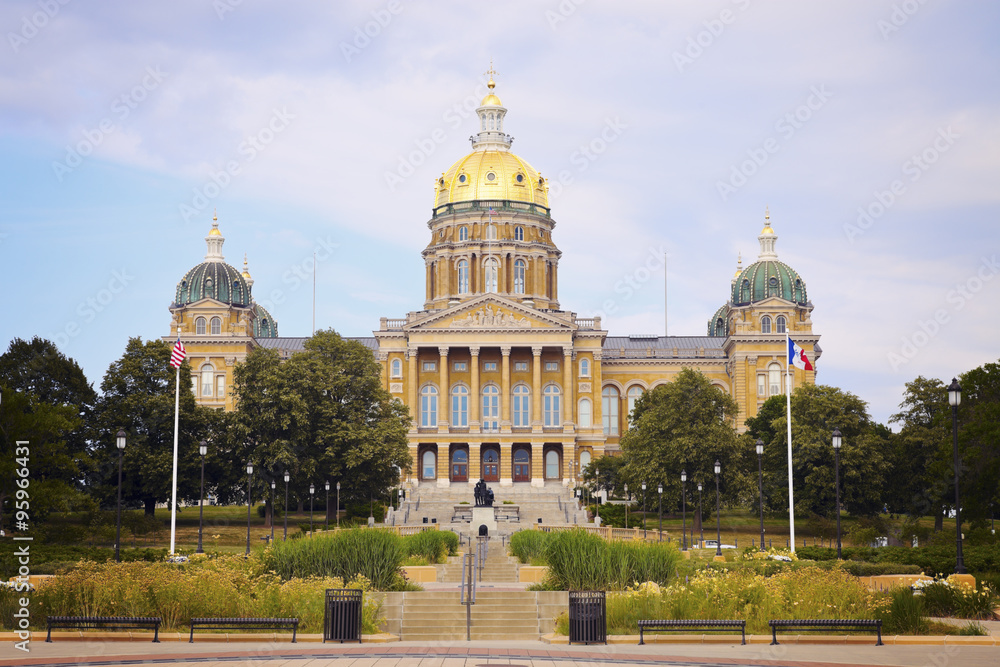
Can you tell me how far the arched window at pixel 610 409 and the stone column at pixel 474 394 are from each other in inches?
637

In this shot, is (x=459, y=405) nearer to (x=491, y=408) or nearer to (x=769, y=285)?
(x=491, y=408)

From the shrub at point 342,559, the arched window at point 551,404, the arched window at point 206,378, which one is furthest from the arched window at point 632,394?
the shrub at point 342,559

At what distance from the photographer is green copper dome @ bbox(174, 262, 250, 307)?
11456cm

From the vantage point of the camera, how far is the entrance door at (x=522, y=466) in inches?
4067

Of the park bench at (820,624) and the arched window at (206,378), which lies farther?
the arched window at (206,378)

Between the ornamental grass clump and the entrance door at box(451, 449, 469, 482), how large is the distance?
69.3 meters

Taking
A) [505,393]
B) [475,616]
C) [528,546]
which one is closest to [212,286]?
[505,393]

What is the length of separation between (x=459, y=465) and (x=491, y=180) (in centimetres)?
2870

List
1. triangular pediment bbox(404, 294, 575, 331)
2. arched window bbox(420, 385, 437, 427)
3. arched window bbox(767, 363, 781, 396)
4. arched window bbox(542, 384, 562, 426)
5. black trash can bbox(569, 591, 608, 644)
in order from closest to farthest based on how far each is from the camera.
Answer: black trash can bbox(569, 591, 608, 644)
triangular pediment bbox(404, 294, 575, 331)
arched window bbox(420, 385, 437, 427)
arched window bbox(542, 384, 562, 426)
arched window bbox(767, 363, 781, 396)

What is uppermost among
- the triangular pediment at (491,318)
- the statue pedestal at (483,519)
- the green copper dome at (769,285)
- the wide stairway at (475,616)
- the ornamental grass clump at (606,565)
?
the green copper dome at (769,285)

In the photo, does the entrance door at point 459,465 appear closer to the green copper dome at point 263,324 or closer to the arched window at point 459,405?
the arched window at point 459,405

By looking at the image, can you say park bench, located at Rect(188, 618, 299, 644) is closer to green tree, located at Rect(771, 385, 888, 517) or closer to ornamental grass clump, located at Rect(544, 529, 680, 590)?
ornamental grass clump, located at Rect(544, 529, 680, 590)

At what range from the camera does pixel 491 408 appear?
103m

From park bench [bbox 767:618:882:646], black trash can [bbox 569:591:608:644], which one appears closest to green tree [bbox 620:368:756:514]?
park bench [bbox 767:618:882:646]
